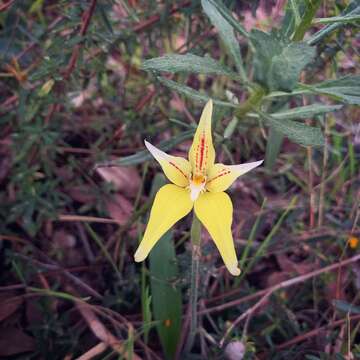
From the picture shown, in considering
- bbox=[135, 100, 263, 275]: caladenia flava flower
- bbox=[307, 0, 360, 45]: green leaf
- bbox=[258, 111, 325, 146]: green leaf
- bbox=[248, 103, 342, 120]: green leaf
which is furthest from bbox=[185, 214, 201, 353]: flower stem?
bbox=[307, 0, 360, 45]: green leaf

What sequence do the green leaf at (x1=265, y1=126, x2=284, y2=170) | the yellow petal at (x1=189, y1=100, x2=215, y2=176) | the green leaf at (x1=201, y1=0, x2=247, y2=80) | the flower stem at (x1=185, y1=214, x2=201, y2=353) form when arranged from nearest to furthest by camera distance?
the yellow petal at (x1=189, y1=100, x2=215, y2=176) → the flower stem at (x1=185, y1=214, x2=201, y2=353) → the green leaf at (x1=201, y1=0, x2=247, y2=80) → the green leaf at (x1=265, y1=126, x2=284, y2=170)

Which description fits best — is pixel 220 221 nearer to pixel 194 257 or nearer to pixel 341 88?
pixel 194 257

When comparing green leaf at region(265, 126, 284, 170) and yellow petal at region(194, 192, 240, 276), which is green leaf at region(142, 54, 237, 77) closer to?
yellow petal at region(194, 192, 240, 276)

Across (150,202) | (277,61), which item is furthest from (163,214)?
(150,202)

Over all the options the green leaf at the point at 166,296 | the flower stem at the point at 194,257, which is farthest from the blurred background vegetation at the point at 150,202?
the flower stem at the point at 194,257

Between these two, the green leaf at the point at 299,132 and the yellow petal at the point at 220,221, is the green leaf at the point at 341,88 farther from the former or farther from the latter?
the yellow petal at the point at 220,221

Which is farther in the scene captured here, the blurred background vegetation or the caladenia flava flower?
the blurred background vegetation

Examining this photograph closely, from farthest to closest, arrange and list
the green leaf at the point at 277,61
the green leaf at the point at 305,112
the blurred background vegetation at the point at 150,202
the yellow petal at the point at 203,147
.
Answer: the blurred background vegetation at the point at 150,202 < the green leaf at the point at 305,112 < the yellow petal at the point at 203,147 < the green leaf at the point at 277,61

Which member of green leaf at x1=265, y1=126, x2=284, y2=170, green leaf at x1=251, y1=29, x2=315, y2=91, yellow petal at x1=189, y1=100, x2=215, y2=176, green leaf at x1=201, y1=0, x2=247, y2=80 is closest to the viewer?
green leaf at x1=251, y1=29, x2=315, y2=91
